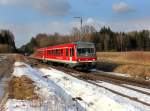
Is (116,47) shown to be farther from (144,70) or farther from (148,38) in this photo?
(144,70)

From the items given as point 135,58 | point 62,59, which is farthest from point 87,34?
point 62,59

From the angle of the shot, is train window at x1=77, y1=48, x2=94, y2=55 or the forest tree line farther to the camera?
the forest tree line

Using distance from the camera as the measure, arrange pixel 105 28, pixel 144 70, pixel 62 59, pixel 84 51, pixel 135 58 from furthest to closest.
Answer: pixel 105 28 < pixel 135 58 < pixel 62 59 < pixel 84 51 < pixel 144 70

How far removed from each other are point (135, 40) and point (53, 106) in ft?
537

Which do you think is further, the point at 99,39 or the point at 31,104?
the point at 99,39

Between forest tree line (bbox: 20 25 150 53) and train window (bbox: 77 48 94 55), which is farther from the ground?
forest tree line (bbox: 20 25 150 53)

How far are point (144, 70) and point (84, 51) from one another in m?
6.94

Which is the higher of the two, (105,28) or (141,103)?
(105,28)

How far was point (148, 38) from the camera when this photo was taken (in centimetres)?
17000

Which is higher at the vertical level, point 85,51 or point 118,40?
point 118,40

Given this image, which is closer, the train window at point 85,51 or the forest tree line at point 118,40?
the train window at point 85,51

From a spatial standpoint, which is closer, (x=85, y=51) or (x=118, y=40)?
(x=85, y=51)

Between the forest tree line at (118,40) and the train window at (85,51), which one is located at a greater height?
the forest tree line at (118,40)

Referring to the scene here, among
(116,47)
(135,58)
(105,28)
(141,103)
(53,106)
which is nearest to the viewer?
(53,106)
